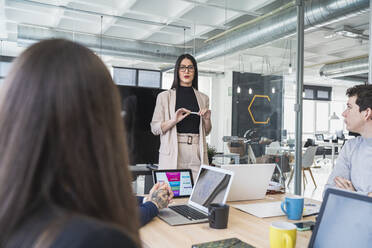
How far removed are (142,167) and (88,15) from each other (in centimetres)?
196

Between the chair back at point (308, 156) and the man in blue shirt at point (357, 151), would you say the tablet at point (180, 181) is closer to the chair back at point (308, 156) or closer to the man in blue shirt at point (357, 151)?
the man in blue shirt at point (357, 151)

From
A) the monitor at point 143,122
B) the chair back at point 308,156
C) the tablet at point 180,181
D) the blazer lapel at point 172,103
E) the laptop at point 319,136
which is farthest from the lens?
the laptop at point 319,136

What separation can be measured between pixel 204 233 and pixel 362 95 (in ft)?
4.42

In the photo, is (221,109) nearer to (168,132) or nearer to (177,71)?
(177,71)

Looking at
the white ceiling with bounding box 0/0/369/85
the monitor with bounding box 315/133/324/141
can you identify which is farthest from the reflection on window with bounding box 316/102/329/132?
the white ceiling with bounding box 0/0/369/85

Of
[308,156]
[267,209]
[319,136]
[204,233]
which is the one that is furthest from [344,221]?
[319,136]

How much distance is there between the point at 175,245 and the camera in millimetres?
1148

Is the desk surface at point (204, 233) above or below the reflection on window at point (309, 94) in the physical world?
below

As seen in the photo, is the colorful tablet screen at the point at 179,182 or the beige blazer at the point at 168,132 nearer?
the colorful tablet screen at the point at 179,182

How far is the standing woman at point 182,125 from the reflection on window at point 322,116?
12.9 m

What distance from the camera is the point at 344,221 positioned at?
102 centimetres

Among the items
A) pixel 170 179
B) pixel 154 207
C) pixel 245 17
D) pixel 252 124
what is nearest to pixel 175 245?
pixel 154 207

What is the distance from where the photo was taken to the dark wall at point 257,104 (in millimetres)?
4266

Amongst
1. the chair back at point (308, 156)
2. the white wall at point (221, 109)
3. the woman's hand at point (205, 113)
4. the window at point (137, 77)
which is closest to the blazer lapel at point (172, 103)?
the woman's hand at point (205, 113)
